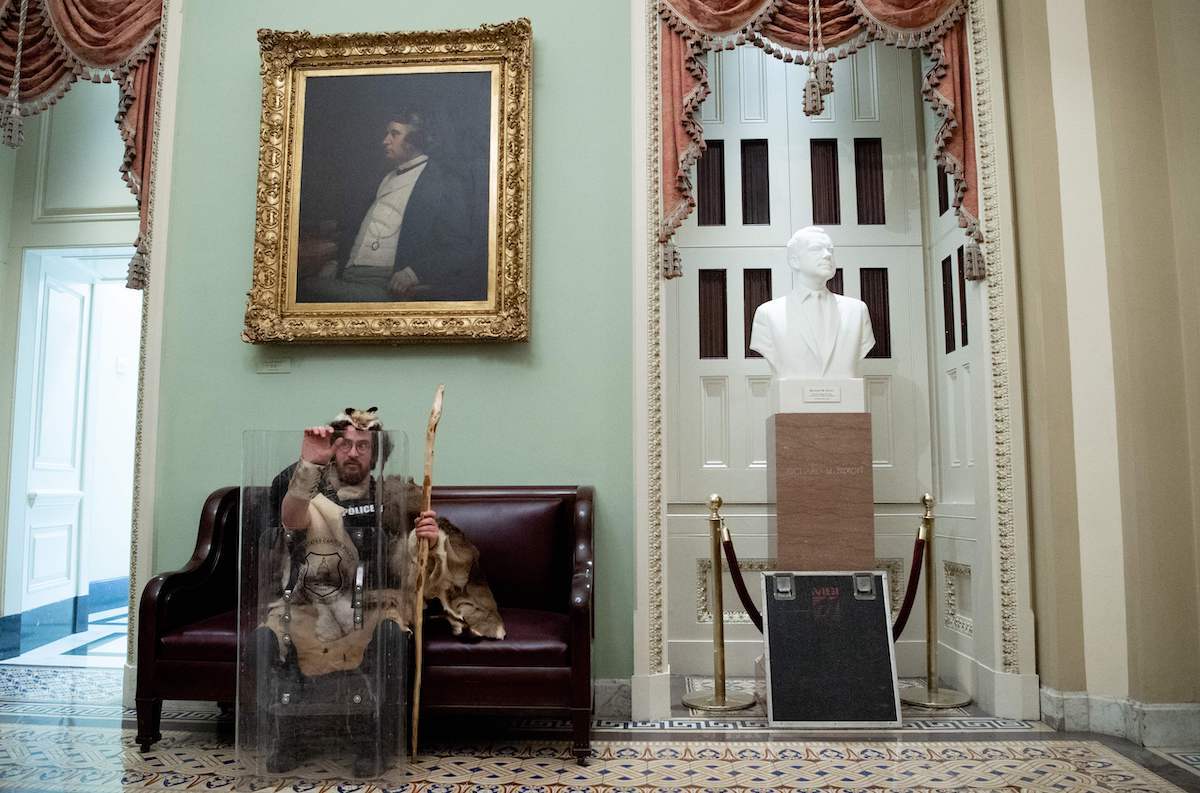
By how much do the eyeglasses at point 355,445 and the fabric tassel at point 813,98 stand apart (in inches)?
97.8

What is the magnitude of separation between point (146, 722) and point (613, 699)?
192cm

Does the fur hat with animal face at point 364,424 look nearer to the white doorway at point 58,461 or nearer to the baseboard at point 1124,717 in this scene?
the baseboard at point 1124,717

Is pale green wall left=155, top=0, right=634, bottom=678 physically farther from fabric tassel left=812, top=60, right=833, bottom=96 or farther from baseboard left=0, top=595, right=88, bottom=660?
baseboard left=0, top=595, right=88, bottom=660

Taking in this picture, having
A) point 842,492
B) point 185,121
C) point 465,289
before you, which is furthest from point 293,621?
point 185,121

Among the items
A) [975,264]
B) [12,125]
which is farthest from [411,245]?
[975,264]

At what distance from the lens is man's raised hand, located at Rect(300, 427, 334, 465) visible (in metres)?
2.85

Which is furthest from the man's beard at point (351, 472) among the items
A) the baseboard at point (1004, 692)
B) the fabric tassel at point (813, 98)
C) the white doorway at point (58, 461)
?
the white doorway at point (58, 461)

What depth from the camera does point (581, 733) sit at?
10.7ft

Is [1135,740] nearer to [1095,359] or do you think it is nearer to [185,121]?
[1095,359]

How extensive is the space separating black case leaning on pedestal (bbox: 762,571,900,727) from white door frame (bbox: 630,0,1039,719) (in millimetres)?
→ 502

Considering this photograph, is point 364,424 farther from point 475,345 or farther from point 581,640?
point 475,345

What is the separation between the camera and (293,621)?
2861mm

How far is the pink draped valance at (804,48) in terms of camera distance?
161 inches

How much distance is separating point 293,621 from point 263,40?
300cm
